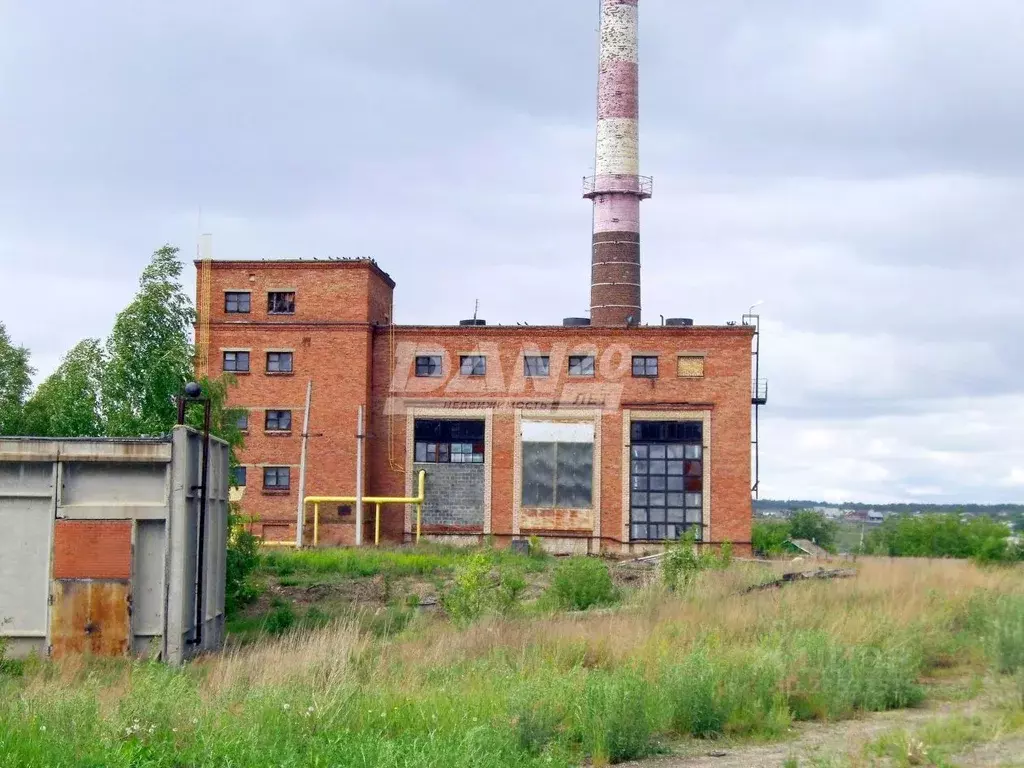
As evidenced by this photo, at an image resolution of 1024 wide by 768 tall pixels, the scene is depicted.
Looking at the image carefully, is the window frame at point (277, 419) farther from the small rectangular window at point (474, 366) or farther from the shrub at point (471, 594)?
the shrub at point (471, 594)

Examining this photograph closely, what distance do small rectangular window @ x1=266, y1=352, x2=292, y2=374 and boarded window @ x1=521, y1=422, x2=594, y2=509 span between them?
7971 mm

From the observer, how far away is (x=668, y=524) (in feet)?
127

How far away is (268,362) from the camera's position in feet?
131

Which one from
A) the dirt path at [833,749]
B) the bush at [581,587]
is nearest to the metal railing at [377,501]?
the bush at [581,587]

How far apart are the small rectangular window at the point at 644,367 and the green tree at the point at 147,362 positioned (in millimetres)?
19828

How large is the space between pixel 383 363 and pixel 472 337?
10.1 ft

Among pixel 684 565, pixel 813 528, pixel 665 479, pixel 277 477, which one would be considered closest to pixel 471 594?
pixel 684 565

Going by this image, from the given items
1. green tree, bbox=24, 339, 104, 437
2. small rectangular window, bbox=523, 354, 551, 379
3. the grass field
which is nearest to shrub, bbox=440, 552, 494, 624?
the grass field

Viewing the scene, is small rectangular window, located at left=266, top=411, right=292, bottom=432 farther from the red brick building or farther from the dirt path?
the dirt path

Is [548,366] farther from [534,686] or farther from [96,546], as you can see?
[534,686]

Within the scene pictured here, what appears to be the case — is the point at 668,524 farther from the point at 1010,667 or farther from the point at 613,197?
the point at 1010,667

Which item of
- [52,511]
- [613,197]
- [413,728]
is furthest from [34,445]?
[613,197]

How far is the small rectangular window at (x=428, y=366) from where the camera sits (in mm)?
40156

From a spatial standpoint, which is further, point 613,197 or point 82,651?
point 613,197
